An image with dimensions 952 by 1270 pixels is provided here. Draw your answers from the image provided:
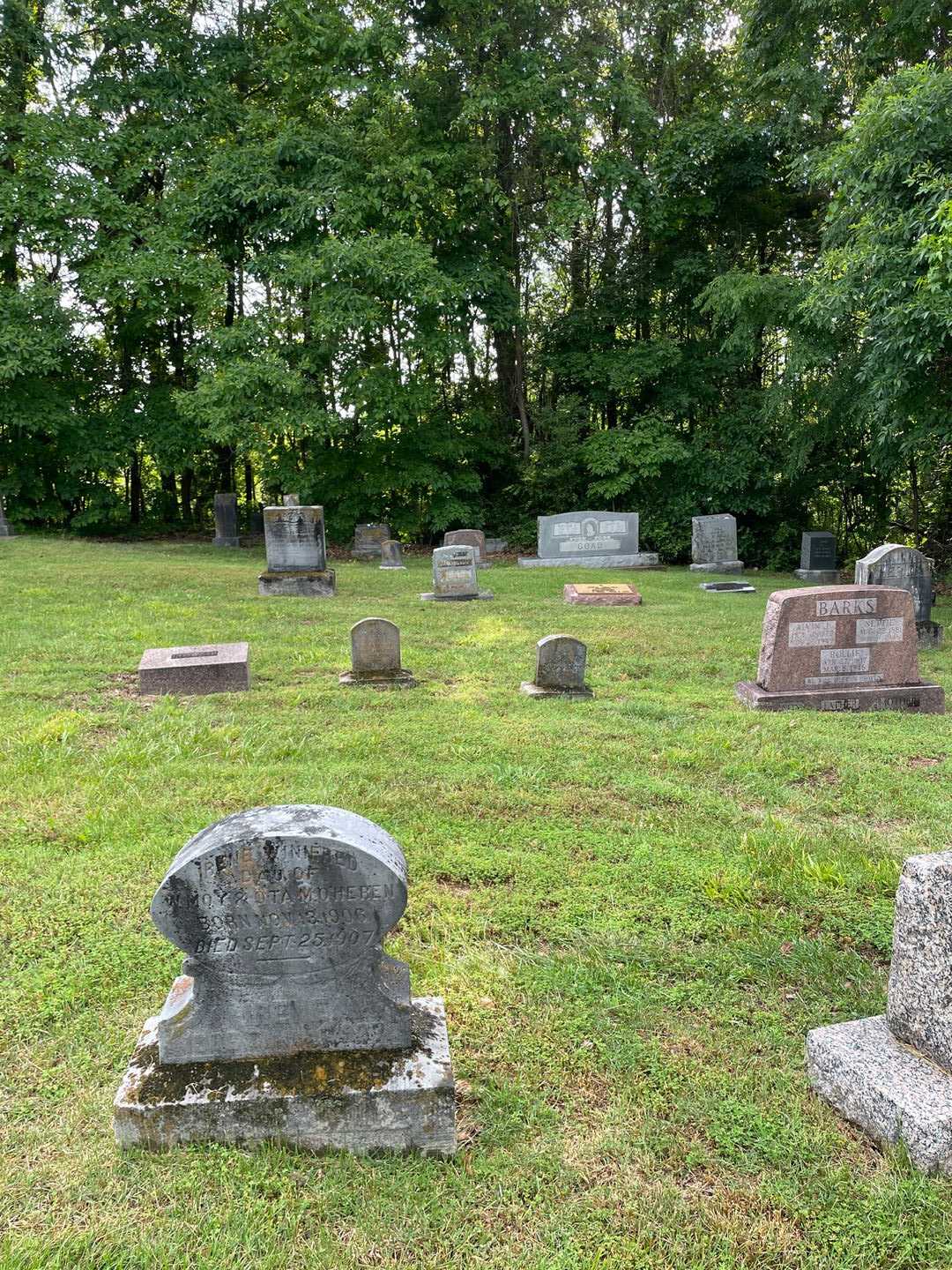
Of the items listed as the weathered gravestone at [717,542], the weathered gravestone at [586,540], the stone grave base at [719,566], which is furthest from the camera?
the weathered gravestone at [717,542]

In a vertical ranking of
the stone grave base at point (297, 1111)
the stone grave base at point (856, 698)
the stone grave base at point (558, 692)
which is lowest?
the stone grave base at point (297, 1111)

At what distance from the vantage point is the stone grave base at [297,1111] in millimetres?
2342

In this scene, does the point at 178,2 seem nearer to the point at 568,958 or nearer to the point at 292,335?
the point at 292,335

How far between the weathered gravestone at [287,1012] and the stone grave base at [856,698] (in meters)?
5.11

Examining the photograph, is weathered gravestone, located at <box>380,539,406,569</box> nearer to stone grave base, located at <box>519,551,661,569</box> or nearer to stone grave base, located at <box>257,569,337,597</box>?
stone grave base, located at <box>519,551,661,569</box>

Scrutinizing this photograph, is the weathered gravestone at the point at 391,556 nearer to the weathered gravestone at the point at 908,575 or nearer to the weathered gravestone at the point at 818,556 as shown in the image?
the weathered gravestone at the point at 818,556

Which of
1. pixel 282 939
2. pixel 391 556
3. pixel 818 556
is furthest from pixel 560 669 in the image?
pixel 818 556

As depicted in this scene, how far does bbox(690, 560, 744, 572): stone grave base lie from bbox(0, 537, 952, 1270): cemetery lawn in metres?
10.9

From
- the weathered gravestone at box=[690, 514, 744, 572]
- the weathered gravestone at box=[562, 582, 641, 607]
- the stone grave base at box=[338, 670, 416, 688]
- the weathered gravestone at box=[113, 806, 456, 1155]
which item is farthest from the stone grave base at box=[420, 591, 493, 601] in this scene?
the weathered gravestone at box=[113, 806, 456, 1155]

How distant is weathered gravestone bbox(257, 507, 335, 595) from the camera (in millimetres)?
12445

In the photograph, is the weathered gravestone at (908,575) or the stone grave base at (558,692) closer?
the stone grave base at (558,692)

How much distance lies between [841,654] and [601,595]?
571 cm

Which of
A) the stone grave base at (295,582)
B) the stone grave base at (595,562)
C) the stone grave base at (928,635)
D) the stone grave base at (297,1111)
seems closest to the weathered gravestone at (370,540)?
the stone grave base at (595,562)

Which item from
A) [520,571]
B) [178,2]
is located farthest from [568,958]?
[178,2]
